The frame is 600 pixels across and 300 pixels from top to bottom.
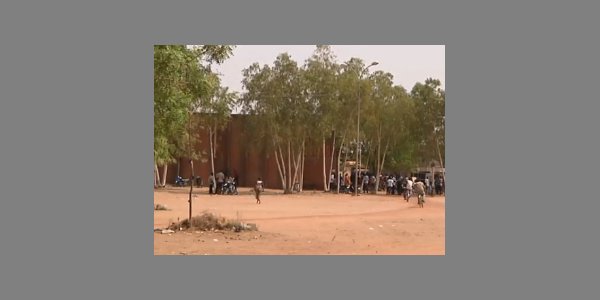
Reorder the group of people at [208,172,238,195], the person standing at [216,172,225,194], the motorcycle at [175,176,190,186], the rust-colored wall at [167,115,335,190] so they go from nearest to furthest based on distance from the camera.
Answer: the group of people at [208,172,238,195] < the person standing at [216,172,225,194] < the rust-colored wall at [167,115,335,190] < the motorcycle at [175,176,190,186]

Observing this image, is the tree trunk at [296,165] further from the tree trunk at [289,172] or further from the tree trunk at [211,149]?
the tree trunk at [211,149]

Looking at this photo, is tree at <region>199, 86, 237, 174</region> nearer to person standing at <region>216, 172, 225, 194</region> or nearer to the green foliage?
person standing at <region>216, 172, 225, 194</region>

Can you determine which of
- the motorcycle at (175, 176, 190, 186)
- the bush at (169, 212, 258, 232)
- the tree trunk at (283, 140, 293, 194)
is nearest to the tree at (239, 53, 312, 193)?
the tree trunk at (283, 140, 293, 194)

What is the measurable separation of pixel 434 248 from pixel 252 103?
23.7 meters

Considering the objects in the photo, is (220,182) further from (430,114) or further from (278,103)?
(430,114)

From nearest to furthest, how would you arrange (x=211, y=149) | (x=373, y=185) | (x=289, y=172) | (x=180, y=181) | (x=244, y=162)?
(x=289, y=172)
(x=211, y=149)
(x=180, y=181)
(x=244, y=162)
(x=373, y=185)

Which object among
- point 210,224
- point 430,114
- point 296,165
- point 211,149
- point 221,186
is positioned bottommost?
point 210,224

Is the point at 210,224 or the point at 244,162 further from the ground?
the point at 244,162

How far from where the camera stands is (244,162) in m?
40.6

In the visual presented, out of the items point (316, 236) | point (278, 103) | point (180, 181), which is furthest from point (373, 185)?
point (316, 236)

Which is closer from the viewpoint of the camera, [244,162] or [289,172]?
[289,172]

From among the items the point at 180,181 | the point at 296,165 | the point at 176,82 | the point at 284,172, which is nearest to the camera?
the point at 176,82

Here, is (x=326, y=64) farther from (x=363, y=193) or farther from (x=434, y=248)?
(x=434, y=248)

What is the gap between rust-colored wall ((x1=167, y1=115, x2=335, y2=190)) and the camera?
39844 mm
